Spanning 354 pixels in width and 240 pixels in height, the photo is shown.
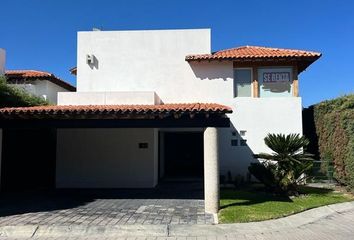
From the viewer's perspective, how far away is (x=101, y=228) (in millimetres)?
9023

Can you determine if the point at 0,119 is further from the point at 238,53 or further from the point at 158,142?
the point at 238,53

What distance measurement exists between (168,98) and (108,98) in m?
3.25

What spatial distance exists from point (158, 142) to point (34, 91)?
371 inches

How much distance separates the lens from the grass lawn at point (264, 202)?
10.2 metres

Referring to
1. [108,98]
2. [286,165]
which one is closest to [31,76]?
[108,98]

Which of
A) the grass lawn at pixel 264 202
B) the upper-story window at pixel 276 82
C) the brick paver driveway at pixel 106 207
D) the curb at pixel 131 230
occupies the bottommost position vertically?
the curb at pixel 131 230

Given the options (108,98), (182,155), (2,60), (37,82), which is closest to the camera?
(108,98)

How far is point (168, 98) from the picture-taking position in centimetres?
1870

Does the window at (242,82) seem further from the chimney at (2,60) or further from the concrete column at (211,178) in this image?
the chimney at (2,60)

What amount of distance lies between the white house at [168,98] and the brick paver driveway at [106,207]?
60.8 inches

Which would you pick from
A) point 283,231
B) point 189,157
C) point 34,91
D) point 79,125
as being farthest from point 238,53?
point 34,91

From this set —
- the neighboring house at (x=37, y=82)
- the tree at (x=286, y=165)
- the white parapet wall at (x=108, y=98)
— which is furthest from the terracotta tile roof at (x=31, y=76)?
the tree at (x=286, y=165)

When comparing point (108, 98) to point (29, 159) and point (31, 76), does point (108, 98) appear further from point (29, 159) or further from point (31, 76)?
point (31, 76)

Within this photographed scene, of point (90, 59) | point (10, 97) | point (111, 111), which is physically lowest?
point (111, 111)
